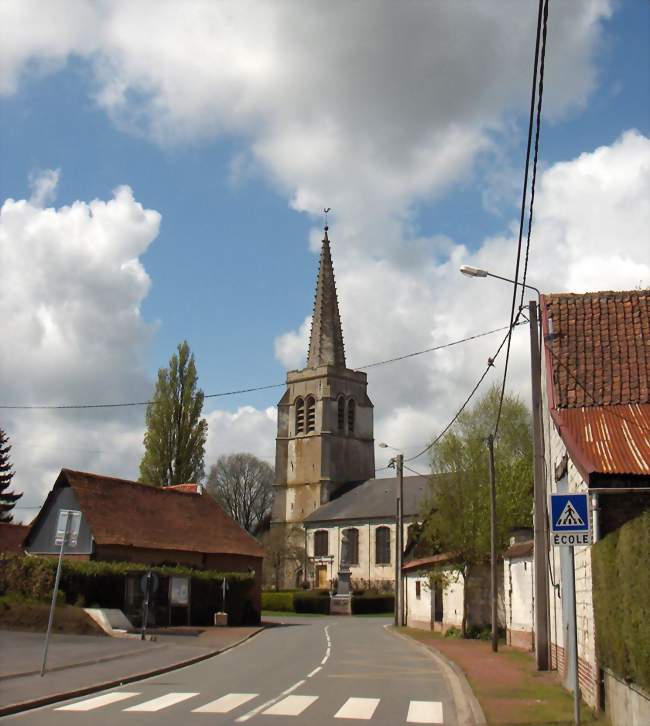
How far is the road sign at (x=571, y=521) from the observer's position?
10.6m

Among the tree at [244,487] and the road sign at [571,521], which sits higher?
the tree at [244,487]

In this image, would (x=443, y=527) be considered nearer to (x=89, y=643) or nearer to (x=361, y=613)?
(x=89, y=643)

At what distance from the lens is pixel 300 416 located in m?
89.7

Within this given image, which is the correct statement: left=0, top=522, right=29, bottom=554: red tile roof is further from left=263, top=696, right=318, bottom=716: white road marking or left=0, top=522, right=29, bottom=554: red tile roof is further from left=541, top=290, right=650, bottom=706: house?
left=263, top=696, right=318, bottom=716: white road marking

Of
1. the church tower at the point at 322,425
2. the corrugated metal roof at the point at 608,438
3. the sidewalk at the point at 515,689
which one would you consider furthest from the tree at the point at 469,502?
the church tower at the point at 322,425

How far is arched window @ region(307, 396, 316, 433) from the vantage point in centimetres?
8817

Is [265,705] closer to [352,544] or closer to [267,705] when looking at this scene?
[267,705]

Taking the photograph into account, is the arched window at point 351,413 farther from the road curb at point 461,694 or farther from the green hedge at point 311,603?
the road curb at point 461,694

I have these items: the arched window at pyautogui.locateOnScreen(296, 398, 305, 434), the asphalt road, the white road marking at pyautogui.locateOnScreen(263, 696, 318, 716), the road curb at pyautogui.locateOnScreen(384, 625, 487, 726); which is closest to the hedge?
the asphalt road

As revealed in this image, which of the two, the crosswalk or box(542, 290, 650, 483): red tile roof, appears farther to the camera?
box(542, 290, 650, 483): red tile roof

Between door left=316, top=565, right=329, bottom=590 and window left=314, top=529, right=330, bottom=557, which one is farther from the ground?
window left=314, top=529, right=330, bottom=557

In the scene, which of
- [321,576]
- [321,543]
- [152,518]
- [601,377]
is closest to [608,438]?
[601,377]

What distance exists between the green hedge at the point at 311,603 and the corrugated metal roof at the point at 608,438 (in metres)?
45.7

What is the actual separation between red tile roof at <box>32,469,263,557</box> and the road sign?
26918mm
